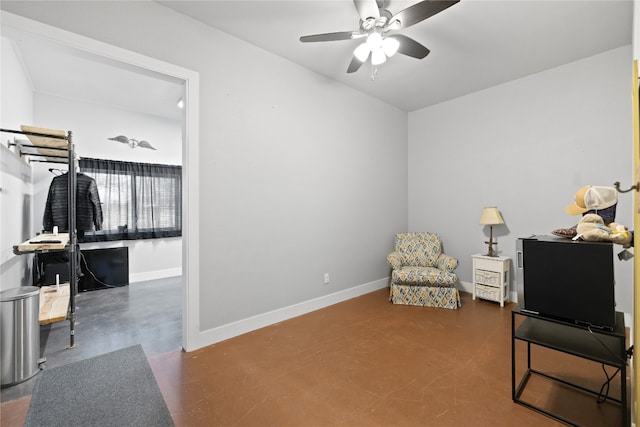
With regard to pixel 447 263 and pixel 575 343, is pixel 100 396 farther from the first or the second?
pixel 447 263

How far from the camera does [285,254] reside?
10.3 feet

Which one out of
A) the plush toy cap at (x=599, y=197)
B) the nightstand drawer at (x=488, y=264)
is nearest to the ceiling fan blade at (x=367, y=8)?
the plush toy cap at (x=599, y=197)

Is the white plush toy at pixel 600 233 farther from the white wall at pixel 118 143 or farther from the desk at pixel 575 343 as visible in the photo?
the white wall at pixel 118 143

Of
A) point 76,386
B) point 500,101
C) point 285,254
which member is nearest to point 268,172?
point 285,254

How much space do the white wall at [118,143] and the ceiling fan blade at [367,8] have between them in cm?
436

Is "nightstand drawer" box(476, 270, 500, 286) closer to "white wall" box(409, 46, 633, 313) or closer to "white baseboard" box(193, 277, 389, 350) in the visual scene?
"white wall" box(409, 46, 633, 313)

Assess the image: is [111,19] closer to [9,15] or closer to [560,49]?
[9,15]

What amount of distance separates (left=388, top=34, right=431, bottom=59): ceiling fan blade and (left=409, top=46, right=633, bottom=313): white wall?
6.77 ft

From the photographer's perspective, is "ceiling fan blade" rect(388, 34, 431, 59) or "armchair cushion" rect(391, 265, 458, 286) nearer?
"ceiling fan blade" rect(388, 34, 431, 59)

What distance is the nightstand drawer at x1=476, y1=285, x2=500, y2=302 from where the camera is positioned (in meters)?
3.50

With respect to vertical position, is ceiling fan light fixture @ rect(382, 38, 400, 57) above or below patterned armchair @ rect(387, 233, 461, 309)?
above

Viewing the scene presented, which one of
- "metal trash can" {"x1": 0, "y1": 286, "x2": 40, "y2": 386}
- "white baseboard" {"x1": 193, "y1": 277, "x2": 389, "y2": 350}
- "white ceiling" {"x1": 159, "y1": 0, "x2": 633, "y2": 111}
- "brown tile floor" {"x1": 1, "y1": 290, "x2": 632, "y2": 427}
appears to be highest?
"white ceiling" {"x1": 159, "y1": 0, "x2": 633, "y2": 111}

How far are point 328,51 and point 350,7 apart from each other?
2.23 feet

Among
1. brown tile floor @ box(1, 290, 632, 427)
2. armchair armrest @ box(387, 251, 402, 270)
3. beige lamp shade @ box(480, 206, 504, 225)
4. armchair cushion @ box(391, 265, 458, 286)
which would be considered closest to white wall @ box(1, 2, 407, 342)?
armchair armrest @ box(387, 251, 402, 270)
